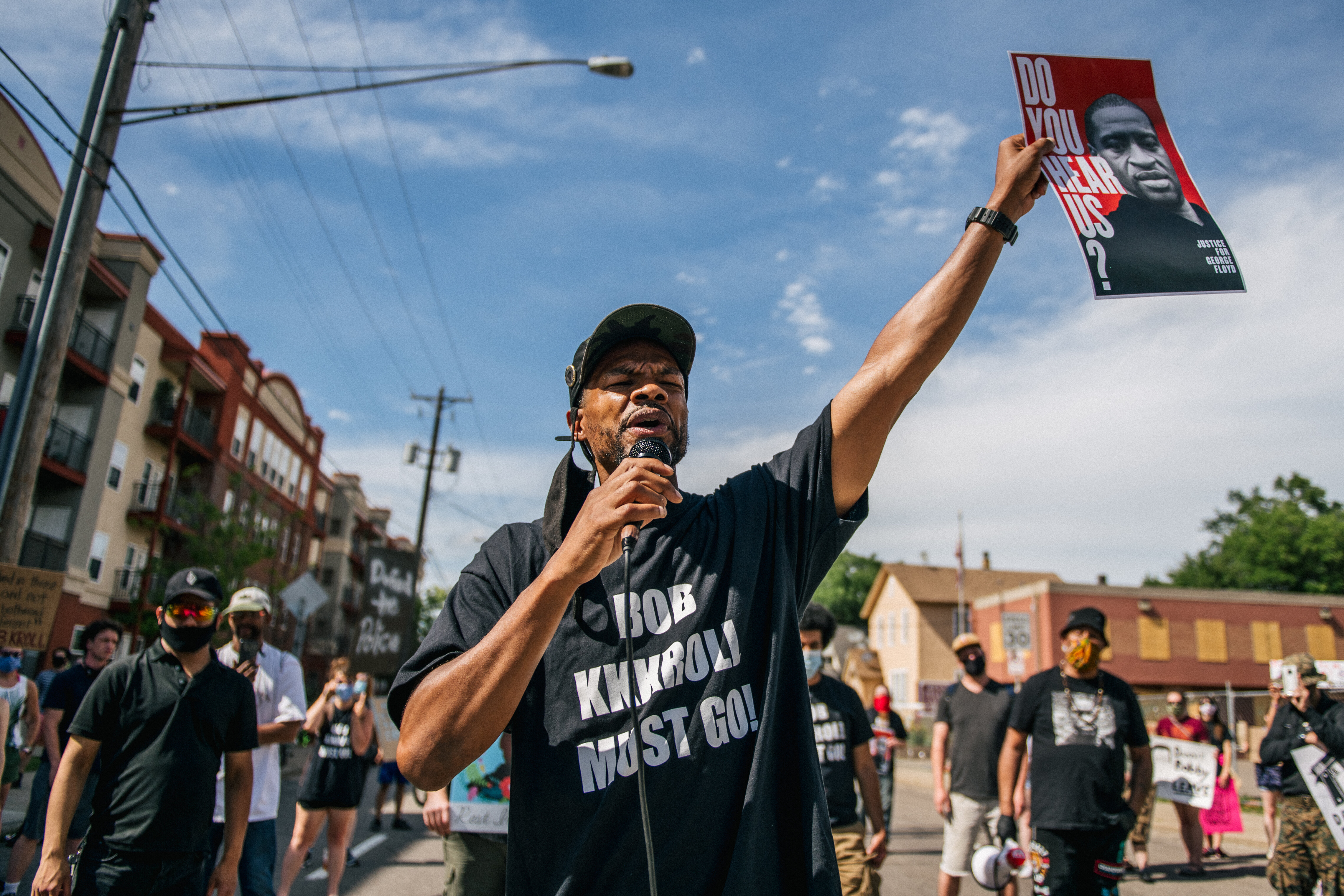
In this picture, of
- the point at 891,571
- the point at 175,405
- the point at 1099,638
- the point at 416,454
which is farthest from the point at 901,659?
the point at 1099,638

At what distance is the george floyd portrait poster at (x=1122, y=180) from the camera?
7.27 ft

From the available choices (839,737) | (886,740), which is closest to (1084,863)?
(839,737)

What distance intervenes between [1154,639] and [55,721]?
42215mm

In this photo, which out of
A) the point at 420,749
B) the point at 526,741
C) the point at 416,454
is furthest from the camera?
the point at 416,454

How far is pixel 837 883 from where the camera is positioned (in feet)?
5.26

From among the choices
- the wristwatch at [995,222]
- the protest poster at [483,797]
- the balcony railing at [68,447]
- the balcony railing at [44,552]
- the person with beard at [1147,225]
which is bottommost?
the protest poster at [483,797]

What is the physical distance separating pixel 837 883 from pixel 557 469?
981 millimetres

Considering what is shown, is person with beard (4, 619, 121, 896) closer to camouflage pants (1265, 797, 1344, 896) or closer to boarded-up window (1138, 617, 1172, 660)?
camouflage pants (1265, 797, 1344, 896)

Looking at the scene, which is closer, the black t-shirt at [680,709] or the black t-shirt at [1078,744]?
the black t-shirt at [680,709]

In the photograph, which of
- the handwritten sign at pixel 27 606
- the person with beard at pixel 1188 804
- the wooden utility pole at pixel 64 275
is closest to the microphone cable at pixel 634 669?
the handwritten sign at pixel 27 606

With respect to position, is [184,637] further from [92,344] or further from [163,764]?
Answer: [92,344]

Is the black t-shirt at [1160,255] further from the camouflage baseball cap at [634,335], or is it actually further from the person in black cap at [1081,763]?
the person in black cap at [1081,763]

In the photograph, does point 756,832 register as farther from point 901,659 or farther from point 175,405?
point 901,659

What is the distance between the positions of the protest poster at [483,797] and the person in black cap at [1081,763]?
3.32 meters
